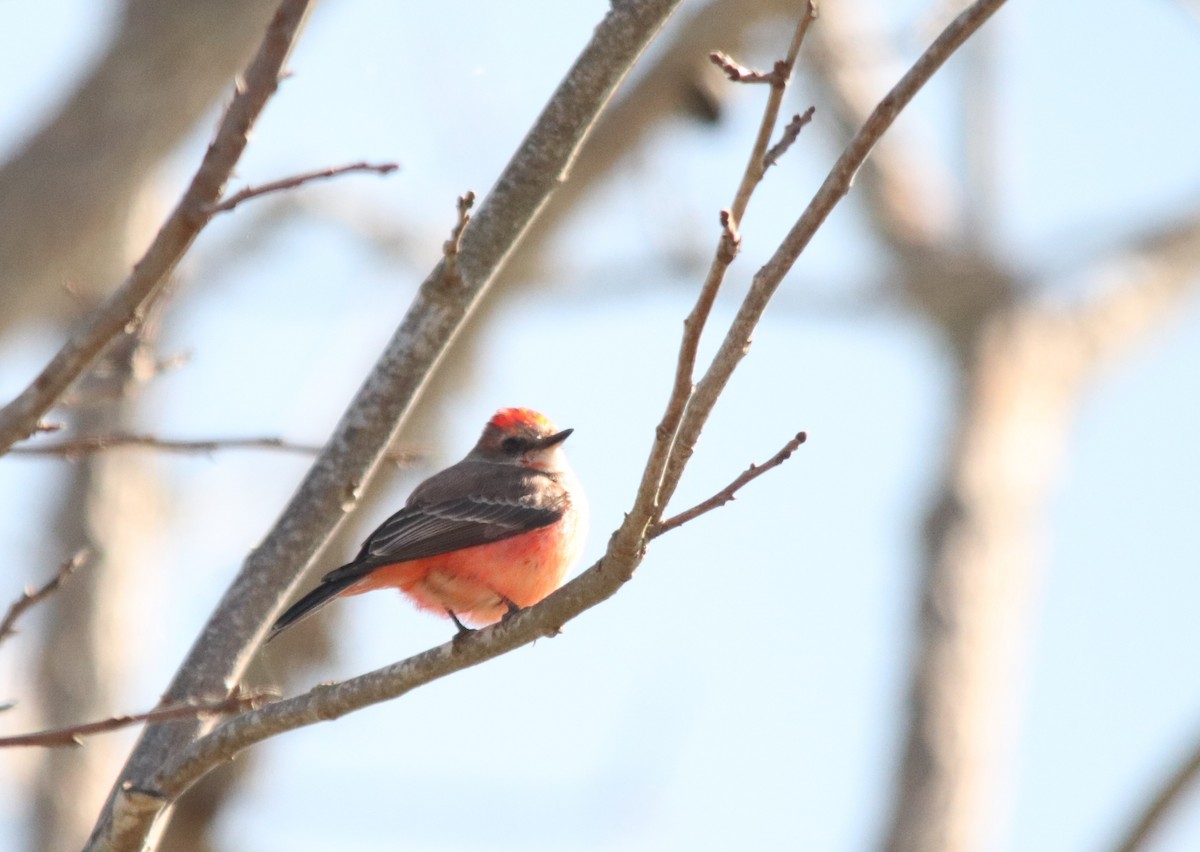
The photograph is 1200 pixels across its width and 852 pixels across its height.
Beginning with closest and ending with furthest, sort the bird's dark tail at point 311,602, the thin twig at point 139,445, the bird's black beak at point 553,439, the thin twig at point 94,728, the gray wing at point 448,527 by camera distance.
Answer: the thin twig at point 94,728 < the thin twig at point 139,445 < the bird's dark tail at point 311,602 < the gray wing at point 448,527 < the bird's black beak at point 553,439

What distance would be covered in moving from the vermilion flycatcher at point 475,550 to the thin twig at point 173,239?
95.5 inches

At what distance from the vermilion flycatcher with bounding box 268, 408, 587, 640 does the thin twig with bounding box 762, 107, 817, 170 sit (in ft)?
9.34

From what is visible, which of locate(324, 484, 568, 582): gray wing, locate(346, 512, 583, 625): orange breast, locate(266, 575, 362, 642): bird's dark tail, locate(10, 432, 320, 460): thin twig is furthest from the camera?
locate(346, 512, 583, 625): orange breast

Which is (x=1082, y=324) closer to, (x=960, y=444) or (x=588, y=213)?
(x=960, y=444)

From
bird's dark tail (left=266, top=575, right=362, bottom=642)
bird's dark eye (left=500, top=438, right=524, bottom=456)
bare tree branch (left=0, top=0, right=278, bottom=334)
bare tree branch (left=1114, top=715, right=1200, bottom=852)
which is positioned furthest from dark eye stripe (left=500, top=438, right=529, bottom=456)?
bare tree branch (left=1114, top=715, right=1200, bottom=852)

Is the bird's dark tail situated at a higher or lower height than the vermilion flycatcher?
lower

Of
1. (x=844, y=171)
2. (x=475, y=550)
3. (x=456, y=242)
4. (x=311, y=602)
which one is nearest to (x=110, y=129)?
(x=475, y=550)

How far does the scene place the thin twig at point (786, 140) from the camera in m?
3.38

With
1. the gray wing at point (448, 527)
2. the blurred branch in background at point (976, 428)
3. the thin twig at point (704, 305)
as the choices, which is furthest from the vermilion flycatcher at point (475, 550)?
the blurred branch in background at point (976, 428)

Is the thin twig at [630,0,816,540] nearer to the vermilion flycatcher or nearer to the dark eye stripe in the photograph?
the vermilion flycatcher

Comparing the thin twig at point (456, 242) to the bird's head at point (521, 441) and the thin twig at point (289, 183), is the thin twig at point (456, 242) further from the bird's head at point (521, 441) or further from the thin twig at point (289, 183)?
the bird's head at point (521, 441)

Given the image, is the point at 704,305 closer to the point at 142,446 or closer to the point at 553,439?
the point at 142,446

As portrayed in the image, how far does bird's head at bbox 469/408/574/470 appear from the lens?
7.62m

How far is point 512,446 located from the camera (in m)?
7.81
